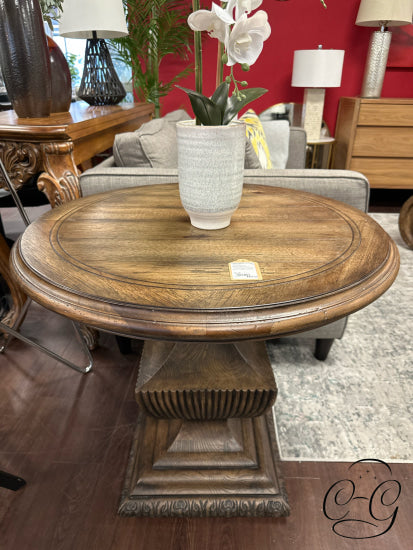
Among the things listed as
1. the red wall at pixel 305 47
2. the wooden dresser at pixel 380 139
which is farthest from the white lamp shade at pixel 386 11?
the wooden dresser at pixel 380 139

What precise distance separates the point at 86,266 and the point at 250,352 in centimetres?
51

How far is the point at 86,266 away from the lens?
2.32 ft

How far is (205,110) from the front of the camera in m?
0.77

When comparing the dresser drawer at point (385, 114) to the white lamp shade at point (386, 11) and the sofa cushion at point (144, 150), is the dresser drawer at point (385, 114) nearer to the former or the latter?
the white lamp shade at point (386, 11)

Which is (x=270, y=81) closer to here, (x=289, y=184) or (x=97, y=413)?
(x=289, y=184)

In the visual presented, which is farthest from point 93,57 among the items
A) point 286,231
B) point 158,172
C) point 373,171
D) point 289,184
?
point 373,171

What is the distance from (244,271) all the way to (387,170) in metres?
3.11

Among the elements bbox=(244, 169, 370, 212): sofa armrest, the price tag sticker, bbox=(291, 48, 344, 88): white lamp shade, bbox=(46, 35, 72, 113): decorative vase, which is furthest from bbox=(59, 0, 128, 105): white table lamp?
the price tag sticker

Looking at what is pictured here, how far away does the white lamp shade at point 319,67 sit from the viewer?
2.85 m

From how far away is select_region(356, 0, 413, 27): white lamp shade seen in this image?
9.29ft

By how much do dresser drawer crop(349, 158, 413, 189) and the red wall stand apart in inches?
25.6

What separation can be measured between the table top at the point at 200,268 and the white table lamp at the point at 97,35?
124cm

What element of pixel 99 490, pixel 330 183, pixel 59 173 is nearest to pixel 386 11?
pixel 330 183

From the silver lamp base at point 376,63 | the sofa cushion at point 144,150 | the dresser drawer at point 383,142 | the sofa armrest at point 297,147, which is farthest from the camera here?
the dresser drawer at point 383,142
